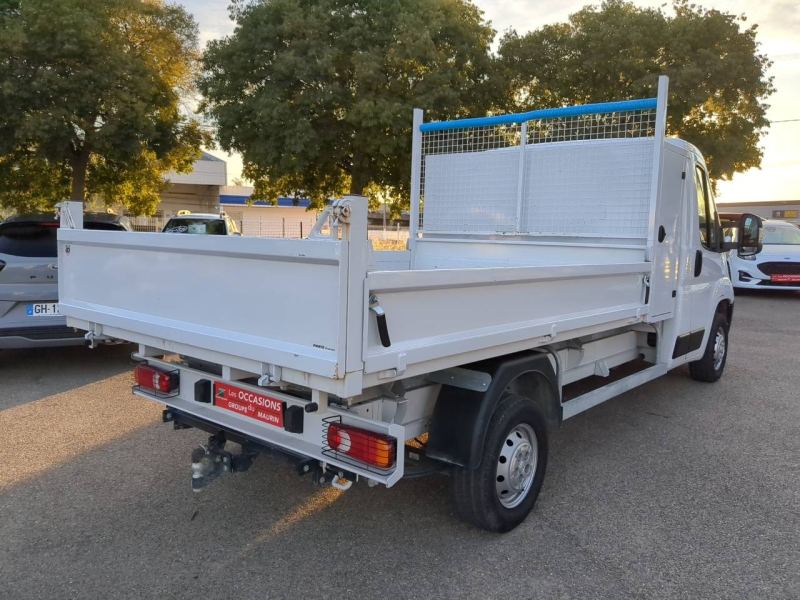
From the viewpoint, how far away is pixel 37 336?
587 centimetres

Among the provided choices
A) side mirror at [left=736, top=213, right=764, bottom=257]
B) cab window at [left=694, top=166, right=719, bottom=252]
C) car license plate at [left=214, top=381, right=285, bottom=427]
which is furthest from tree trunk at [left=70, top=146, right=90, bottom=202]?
side mirror at [left=736, top=213, right=764, bottom=257]

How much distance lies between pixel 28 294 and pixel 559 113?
5.12 m

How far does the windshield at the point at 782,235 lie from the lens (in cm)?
1570

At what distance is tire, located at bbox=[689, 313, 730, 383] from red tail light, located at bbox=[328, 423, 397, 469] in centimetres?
483

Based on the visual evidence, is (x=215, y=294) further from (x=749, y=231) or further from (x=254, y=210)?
(x=254, y=210)

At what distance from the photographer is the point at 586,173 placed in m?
5.05

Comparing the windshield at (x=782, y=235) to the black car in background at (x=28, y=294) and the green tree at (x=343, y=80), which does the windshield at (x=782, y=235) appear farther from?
the black car in background at (x=28, y=294)

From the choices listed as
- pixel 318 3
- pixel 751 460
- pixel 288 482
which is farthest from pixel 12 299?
pixel 318 3

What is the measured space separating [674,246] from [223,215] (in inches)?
336

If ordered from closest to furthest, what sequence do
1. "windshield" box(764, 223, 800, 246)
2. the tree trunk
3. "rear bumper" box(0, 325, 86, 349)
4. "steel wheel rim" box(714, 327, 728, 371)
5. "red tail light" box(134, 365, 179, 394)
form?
"red tail light" box(134, 365, 179, 394) < "rear bumper" box(0, 325, 86, 349) < "steel wheel rim" box(714, 327, 728, 371) < the tree trunk < "windshield" box(764, 223, 800, 246)

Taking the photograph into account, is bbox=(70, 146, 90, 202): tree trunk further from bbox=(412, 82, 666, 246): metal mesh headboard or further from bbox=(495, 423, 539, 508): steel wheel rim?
bbox=(495, 423, 539, 508): steel wheel rim

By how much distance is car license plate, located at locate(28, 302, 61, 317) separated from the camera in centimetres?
586

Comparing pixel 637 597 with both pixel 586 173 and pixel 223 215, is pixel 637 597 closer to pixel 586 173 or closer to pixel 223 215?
pixel 586 173

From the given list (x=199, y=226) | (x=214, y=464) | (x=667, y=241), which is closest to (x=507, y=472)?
(x=214, y=464)
